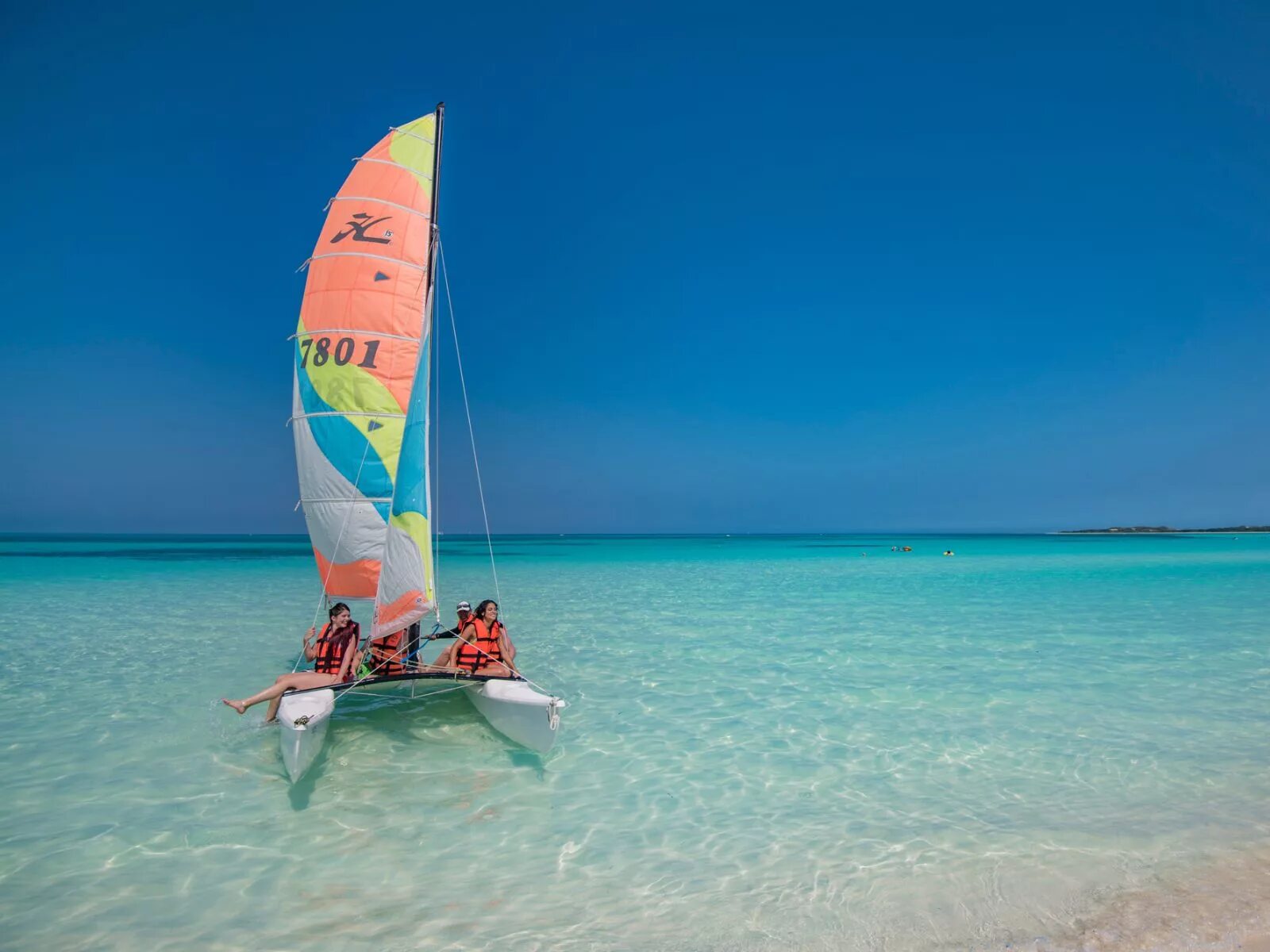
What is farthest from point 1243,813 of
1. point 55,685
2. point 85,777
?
point 55,685

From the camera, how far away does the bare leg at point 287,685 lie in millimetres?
7250

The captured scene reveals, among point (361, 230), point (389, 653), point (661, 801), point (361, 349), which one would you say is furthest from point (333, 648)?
point (361, 230)

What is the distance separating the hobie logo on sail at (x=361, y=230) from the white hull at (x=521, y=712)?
6.17m

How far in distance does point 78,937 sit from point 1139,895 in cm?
615

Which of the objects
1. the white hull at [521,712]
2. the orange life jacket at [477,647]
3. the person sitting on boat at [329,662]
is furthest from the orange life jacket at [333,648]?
the white hull at [521,712]

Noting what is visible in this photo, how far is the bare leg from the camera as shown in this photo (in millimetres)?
7250

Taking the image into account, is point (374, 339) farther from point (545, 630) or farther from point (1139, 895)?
point (1139, 895)

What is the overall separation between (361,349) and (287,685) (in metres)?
4.44

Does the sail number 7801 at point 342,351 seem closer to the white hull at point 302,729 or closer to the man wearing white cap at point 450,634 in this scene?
the man wearing white cap at point 450,634

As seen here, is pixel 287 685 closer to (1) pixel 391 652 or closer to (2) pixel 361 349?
(1) pixel 391 652

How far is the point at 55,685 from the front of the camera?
9781 millimetres

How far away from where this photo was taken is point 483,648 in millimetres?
8242

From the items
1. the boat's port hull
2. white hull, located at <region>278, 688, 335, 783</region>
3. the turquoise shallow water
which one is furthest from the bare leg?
white hull, located at <region>278, 688, 335, 783</region>

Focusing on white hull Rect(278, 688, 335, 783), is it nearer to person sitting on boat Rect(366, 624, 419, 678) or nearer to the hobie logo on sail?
person sitting on boat Rect(366, 624, 419, 678)
